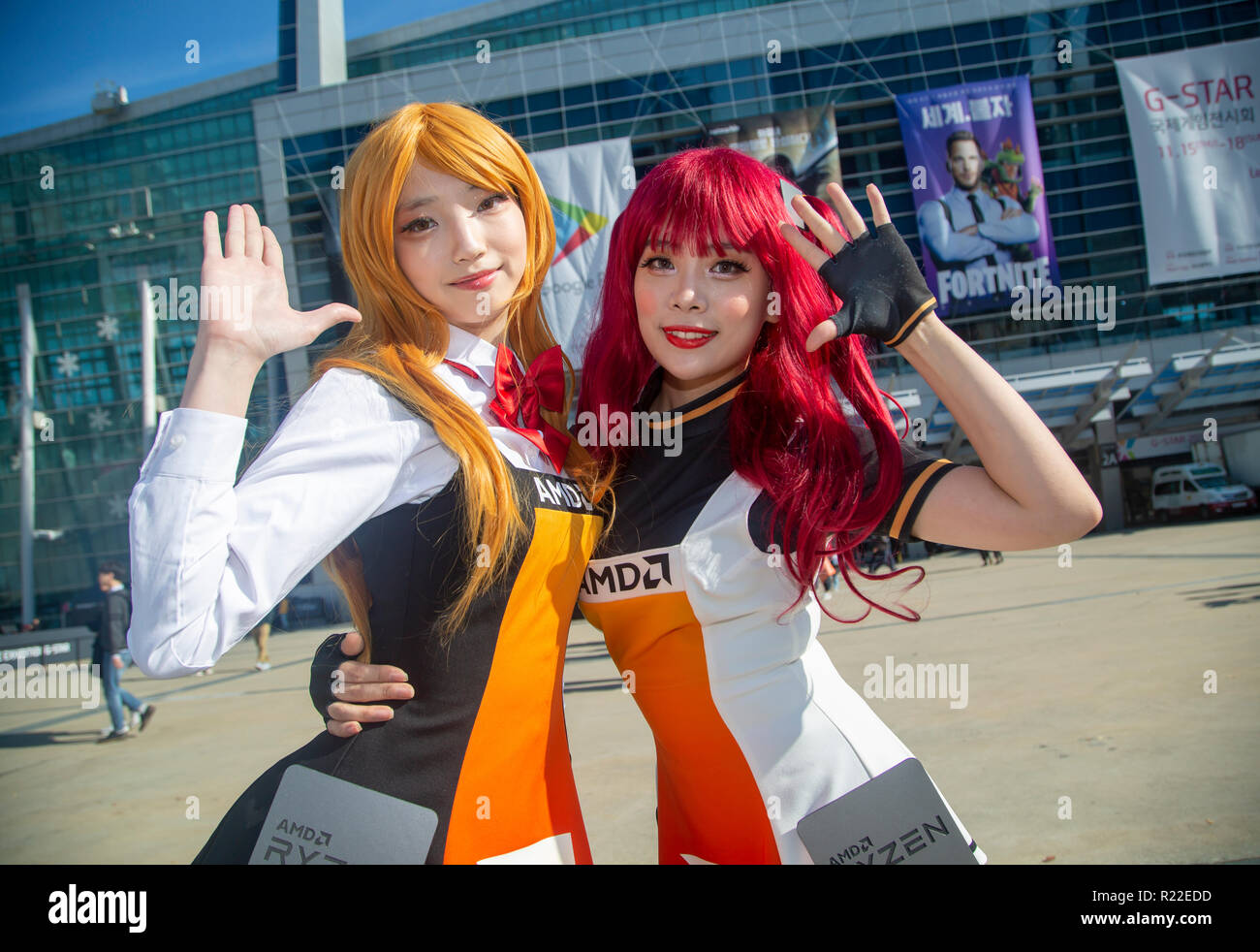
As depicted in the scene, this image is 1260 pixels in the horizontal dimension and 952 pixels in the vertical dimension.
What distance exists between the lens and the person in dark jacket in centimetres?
753

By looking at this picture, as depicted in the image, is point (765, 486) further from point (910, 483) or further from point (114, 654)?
point (114, 654)

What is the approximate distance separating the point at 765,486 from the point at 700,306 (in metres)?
0.39

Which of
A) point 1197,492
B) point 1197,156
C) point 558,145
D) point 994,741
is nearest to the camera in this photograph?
point 994,741

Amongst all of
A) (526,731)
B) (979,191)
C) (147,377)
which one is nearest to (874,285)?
(526,731)

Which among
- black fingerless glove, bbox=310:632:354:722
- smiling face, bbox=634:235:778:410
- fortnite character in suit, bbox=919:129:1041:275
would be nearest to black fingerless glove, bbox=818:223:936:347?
smiling face, bbox=634:235:778:410

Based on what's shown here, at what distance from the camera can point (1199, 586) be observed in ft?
30.8

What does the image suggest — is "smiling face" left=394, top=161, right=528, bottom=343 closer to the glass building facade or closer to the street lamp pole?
the street lamp pole

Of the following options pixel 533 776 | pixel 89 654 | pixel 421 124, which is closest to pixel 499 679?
pixel 533 776

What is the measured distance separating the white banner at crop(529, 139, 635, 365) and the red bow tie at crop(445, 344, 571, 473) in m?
18.5

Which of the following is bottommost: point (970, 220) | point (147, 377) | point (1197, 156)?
point (147, 377)

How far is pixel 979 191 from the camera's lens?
24.3m

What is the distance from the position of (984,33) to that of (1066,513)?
32.0m

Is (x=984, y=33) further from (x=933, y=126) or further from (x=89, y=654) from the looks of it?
(x=89, y=654)

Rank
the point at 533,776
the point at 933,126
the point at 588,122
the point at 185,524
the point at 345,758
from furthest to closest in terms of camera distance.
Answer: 1. the point at 588,122
2. the point at 933,126
3. the point at 533,776
4. the point at 345,758
5. the point at 185,524
